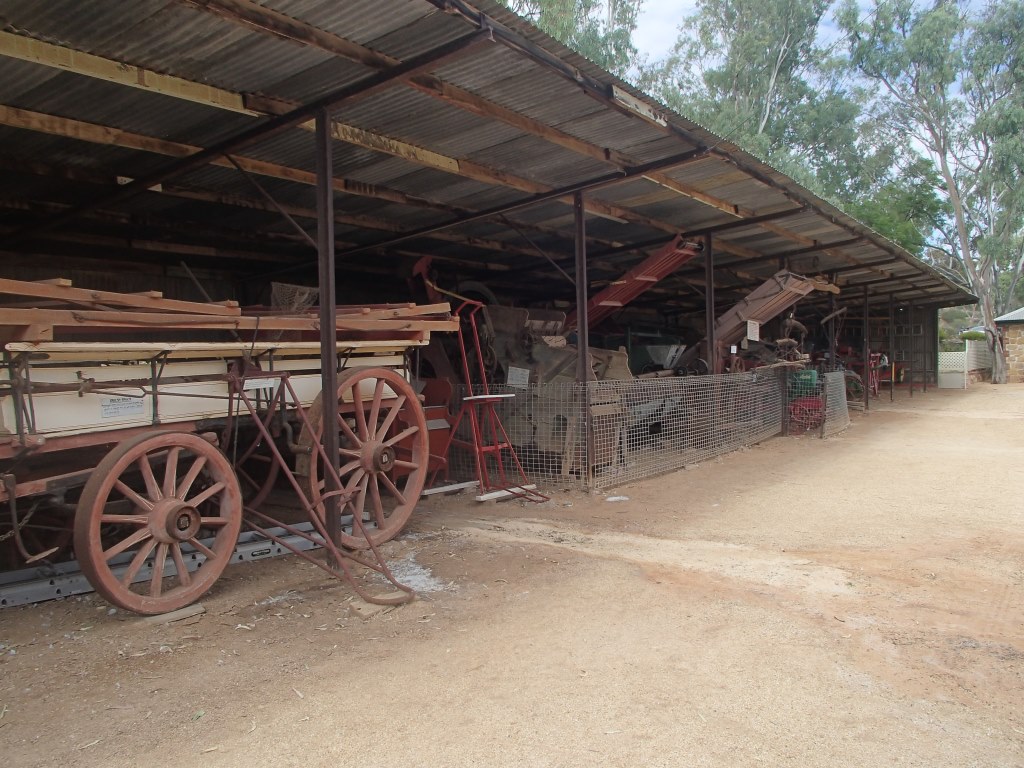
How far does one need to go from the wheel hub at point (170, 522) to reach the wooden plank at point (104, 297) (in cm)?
108

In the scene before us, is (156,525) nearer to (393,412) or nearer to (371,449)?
(371,449)

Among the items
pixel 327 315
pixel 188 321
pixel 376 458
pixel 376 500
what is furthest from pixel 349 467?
pixel 188 321

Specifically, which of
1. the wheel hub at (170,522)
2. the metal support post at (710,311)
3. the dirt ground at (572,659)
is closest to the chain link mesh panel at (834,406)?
the metal support post at (710,311)

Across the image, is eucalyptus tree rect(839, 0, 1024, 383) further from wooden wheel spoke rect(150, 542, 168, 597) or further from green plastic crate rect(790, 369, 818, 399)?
wooden wheel spoke rect(150, 542, 168, 597)

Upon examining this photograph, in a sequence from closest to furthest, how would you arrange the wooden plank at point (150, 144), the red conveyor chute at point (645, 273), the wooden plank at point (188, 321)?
the wooden plank at point (188, 321) < the wooden plank at point (150, 144) < the red conveyor chute at point (645, 273)

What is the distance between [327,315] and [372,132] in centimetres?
198

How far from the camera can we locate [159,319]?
12.5 feet

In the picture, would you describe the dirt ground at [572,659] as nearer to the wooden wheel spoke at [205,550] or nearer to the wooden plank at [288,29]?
the wooden wheel spoke at [205,550]

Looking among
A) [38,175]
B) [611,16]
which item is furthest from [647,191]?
[611,16]

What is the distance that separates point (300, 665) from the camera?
10.4ft

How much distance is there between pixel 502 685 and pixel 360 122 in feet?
14.1

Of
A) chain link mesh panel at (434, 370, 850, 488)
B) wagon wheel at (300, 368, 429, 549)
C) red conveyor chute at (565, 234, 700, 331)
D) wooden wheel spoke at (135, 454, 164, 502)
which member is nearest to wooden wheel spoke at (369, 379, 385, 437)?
wagon wheel at (300, 368, 429, 549)

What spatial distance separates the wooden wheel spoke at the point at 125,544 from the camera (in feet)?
11.1

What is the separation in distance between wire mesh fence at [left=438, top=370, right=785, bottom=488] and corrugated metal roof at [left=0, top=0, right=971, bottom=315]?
7.34 ft
